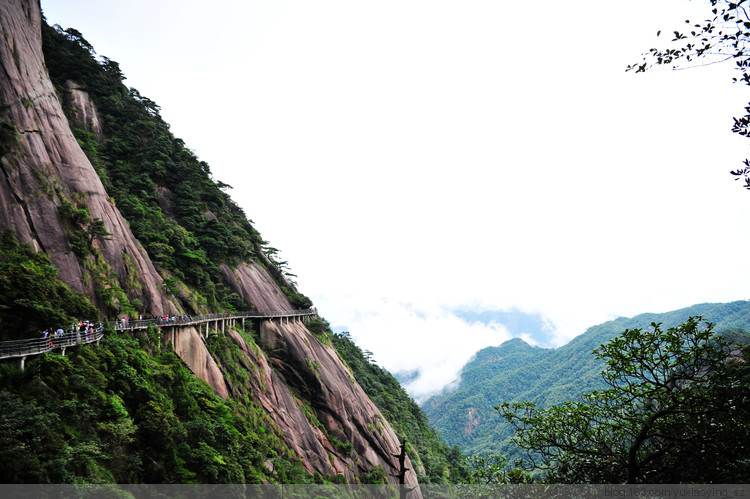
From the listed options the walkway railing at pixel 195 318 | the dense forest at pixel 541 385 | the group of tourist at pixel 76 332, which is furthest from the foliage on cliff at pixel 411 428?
the dense forest at pixel 541 385

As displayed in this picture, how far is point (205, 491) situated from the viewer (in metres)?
16.4

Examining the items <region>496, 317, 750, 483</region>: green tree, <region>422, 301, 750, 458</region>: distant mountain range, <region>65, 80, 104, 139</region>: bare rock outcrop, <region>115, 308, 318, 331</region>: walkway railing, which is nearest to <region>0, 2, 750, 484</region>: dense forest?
<region>496, 317, 750, 483</region>: green tree

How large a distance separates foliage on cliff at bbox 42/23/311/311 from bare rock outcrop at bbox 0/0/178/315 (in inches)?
164

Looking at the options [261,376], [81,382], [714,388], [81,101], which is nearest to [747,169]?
[714,388]

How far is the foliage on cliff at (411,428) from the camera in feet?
164

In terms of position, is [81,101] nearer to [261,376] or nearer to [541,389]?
[261,376]

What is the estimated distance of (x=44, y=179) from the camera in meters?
22.8

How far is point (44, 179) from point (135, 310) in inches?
383

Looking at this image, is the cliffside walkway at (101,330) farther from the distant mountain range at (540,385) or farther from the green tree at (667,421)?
the distant mountain range at (540,385)

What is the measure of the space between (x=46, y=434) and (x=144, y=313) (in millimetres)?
14203

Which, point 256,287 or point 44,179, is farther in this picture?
point 256,287

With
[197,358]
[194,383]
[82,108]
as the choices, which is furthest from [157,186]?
[194,383]

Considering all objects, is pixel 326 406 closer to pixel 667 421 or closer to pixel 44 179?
pixel 44 179

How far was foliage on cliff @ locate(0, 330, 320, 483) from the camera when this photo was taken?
1155cm
